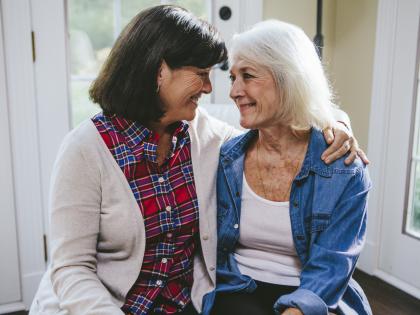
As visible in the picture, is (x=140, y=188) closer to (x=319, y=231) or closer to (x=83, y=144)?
(x=83, y=144)

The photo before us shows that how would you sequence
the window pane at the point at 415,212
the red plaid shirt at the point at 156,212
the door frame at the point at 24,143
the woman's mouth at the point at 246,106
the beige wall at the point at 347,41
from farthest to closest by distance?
the beige wall at the point at 347,41 < the window pane at the point at 415,212 < the door frame at the point at 24,143 < the woman's mouth at the point at 246,106 < the red plaid shirt at the point at 156,212

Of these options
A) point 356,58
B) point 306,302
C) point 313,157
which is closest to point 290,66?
point 313,157

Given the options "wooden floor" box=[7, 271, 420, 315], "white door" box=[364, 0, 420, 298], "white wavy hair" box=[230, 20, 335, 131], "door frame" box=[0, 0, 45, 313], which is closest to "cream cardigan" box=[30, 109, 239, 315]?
"white wavy hair" box=[230, 20, 335, 131]

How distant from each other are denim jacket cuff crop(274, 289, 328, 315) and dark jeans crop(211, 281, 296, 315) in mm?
108

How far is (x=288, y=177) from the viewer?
49.9 inches

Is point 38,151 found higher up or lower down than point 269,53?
lower down

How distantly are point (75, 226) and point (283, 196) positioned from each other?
0.55 metres

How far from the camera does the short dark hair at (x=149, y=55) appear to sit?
113 cm

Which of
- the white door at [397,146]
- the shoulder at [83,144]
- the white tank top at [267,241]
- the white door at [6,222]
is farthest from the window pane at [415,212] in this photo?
the white door at [6,222]

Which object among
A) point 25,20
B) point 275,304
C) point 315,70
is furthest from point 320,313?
point 25,20

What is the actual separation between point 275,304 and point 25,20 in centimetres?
142

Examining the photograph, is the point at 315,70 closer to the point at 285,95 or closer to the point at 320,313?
the point at 285,95

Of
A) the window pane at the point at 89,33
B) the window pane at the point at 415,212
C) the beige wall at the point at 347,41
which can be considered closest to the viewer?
the window pane at the point at 89,33

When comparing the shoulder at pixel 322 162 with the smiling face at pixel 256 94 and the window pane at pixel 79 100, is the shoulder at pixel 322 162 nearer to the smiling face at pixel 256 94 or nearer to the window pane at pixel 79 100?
the smiling face at pixel 256 94
